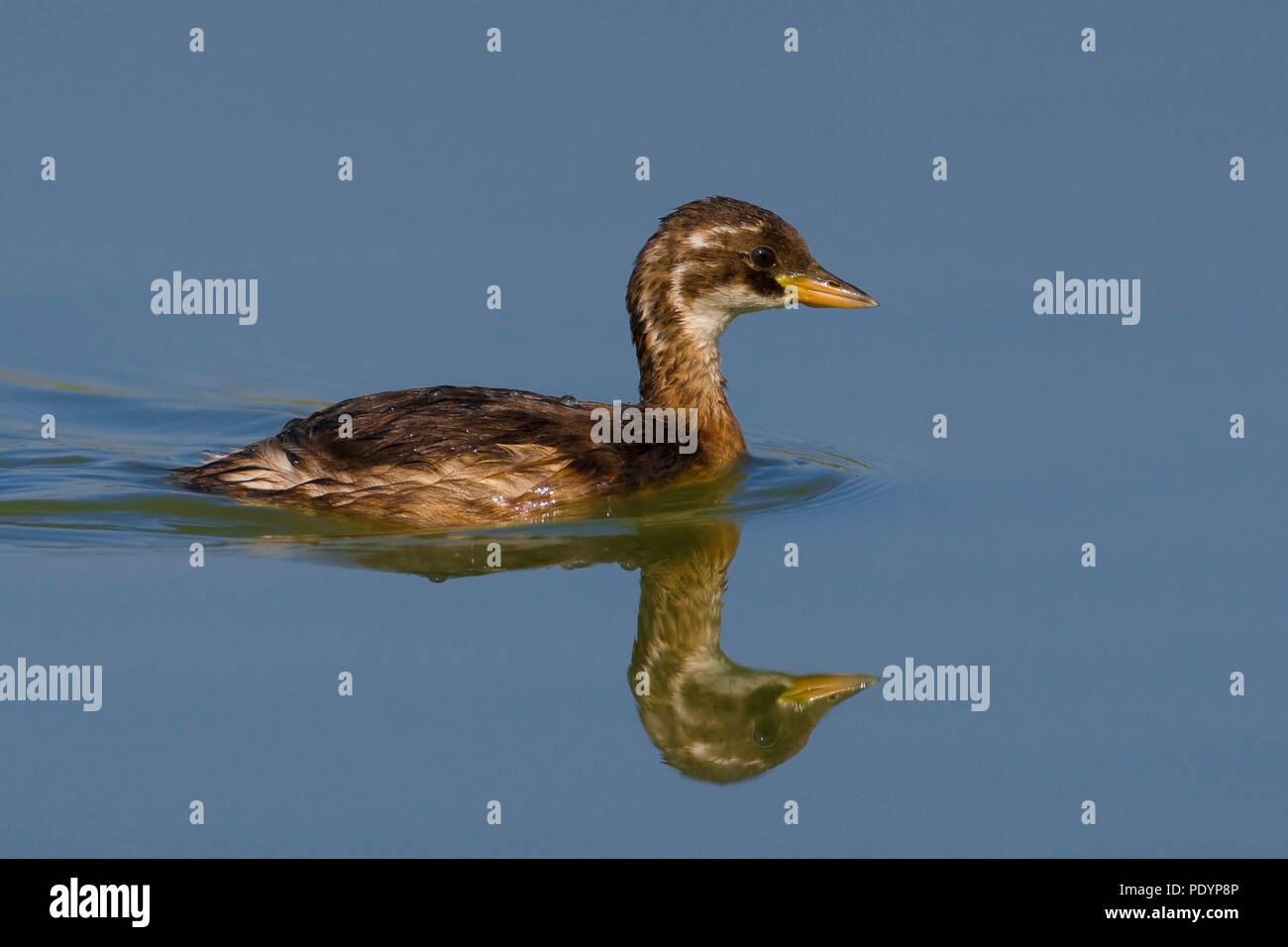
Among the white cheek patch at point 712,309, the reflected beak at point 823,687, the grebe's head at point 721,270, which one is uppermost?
the grebe's head at point 721,270

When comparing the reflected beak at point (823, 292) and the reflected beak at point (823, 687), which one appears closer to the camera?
the reflected beak at point (823, 687)

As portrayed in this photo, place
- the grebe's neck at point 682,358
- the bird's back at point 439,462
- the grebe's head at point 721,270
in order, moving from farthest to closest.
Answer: the grebe's neck at point 682,358 → the grebe's head at point 721,270 → the bird's back at point 439,462

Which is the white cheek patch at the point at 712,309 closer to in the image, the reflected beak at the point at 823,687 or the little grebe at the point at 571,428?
the little grebe at the point at 571,428

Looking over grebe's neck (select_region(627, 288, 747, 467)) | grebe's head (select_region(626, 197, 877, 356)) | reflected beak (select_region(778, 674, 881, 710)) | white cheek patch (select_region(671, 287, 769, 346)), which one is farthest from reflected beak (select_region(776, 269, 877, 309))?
reflected beak (select_region(778, 674, 881, 710))

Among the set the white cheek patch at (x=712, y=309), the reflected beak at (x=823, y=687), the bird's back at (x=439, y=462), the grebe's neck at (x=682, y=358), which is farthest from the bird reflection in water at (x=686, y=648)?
the white cheek patch at (x=712, y=309)

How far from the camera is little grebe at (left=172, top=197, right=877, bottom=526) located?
1517 cm

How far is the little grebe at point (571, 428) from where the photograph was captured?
15.2m

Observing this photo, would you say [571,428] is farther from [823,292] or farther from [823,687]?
[823,687]

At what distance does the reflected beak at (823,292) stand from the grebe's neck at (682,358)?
2.12 feet

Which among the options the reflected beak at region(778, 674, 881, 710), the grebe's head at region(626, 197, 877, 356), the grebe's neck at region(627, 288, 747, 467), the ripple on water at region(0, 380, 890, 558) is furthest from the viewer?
the grebe's neck at region(627, 288, 747, 467)

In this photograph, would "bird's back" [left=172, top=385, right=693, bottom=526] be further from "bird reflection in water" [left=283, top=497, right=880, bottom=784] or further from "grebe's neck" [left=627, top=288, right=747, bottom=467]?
"grebe's neck" [left=627, top=288, right=747, bottom=467]

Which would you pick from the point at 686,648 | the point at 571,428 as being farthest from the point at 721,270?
the point at 686,648

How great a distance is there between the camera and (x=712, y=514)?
1554 cm

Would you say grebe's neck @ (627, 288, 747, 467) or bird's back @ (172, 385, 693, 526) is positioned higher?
grebe's neck @ (627, 288, 747, 467)
